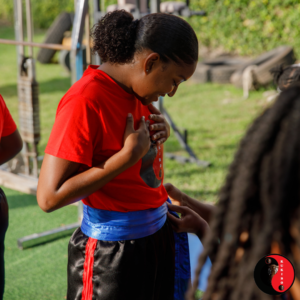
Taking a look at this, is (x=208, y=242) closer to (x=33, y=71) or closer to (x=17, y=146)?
(x=17, y=146)

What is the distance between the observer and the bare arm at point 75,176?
4.10ft

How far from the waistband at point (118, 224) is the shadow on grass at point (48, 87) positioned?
792 cm

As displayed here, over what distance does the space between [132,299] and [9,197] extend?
2952 millimetres

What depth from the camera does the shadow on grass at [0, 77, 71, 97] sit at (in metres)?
8.95

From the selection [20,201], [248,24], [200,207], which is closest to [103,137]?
[200,207]

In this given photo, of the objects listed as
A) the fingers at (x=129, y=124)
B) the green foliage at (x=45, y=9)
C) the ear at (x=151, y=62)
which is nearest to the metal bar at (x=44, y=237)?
the fingers at (x=129, y=124)

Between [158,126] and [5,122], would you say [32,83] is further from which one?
[158,126]

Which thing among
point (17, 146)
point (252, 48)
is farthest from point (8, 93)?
point (17, 146)

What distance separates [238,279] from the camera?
0.62 metres

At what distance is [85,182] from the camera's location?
1.28 m

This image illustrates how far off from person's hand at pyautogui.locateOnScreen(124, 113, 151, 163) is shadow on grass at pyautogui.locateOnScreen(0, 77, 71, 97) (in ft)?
26.2

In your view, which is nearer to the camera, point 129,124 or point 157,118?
point 129,124

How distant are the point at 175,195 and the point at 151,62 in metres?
0.61

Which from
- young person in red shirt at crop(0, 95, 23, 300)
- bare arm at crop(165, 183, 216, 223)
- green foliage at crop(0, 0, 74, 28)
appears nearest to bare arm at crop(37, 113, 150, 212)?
bare arm at crop(165, 183, 216, 223)
